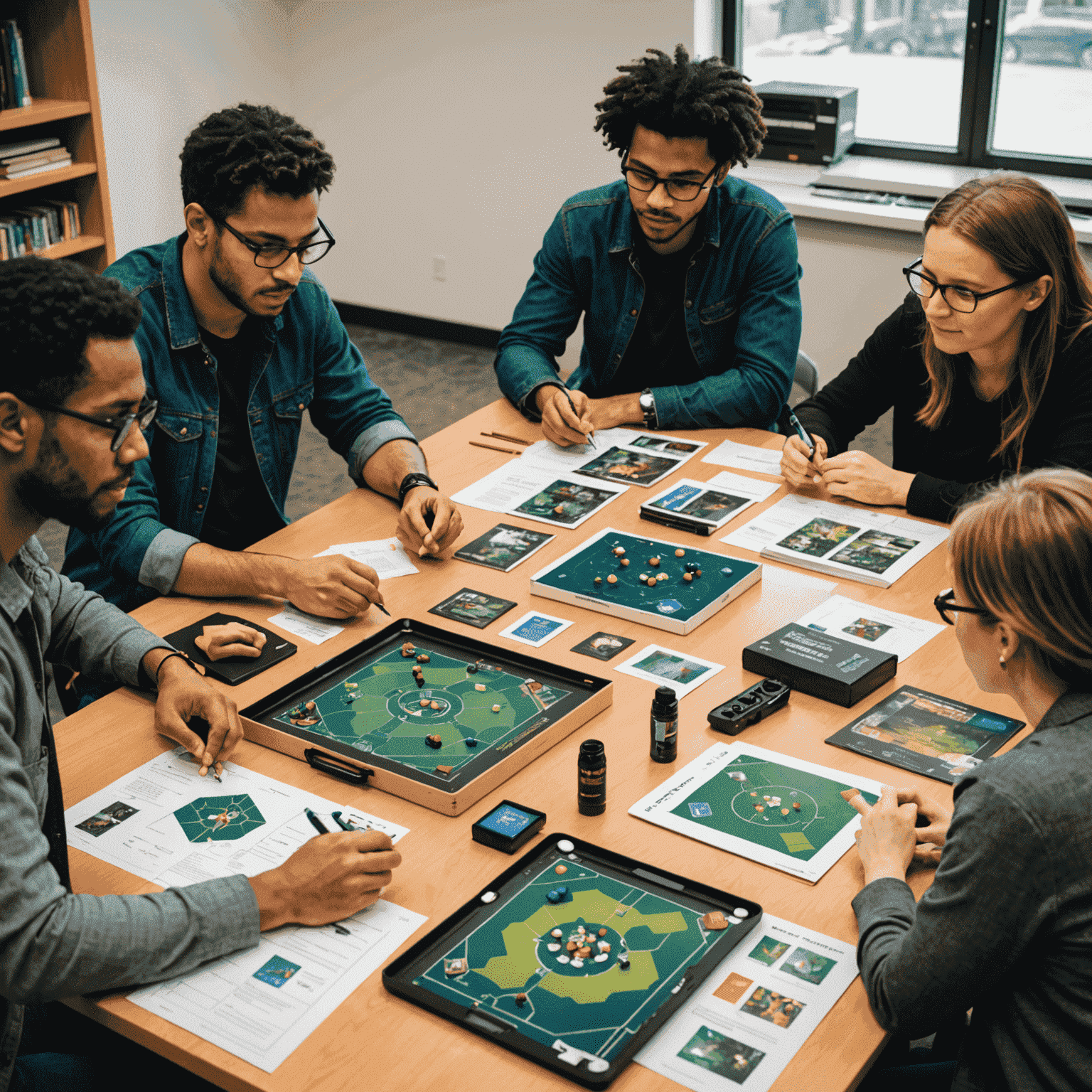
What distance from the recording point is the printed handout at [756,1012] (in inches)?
49.9

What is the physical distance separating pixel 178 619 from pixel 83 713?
0.95ft

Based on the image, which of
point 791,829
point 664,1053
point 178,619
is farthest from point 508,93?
point 664,1053

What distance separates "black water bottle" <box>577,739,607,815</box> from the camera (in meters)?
1.60

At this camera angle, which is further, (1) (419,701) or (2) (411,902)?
(1) (419,701)

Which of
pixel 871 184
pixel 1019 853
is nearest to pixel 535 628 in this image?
pixel 1019 853

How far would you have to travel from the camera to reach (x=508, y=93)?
17.5 ft

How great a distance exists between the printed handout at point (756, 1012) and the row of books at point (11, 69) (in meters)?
4.20

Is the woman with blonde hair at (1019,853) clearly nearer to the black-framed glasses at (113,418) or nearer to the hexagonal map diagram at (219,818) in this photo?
the hexagonal map diagram at (219,818)

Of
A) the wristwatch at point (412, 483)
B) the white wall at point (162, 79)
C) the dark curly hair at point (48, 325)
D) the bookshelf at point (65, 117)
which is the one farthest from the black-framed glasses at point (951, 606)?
the white wall at point (162, 79)

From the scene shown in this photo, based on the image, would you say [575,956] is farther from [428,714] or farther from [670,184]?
[670,184]

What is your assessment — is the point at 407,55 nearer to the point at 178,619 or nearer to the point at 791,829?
the point at 178,619

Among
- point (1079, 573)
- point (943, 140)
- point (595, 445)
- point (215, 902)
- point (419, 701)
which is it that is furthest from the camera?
point (943, 140)

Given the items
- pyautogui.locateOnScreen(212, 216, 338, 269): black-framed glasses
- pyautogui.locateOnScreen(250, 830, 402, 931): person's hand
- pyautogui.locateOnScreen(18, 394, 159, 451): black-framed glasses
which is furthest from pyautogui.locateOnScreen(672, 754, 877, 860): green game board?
pyautogui.locateOnScreen(212, 216, 338, 269): black-framed glasses

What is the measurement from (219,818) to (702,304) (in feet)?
6.06
